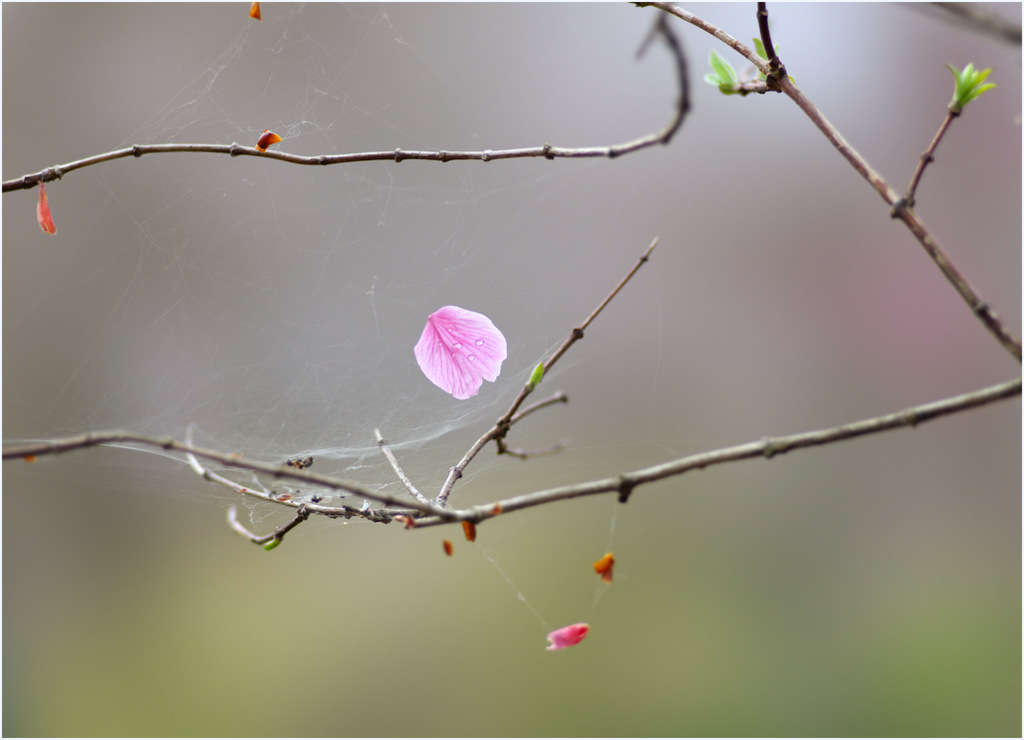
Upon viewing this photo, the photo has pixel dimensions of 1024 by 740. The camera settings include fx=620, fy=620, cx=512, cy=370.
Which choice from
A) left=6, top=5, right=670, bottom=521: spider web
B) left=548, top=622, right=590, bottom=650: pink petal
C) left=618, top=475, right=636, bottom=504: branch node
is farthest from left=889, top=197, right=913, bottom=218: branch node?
left=6, top=5, right=670, bottom=521: spider web

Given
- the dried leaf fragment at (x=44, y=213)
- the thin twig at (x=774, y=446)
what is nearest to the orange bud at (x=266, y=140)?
the dried leaf fragment at (x=44, y=213)

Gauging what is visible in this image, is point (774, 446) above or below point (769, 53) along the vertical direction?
below

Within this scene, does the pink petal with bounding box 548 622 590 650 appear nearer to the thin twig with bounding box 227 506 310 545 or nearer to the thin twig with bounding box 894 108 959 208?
the thin twig with bounding box 227 506 310 545

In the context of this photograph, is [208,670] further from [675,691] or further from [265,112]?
[265,112]

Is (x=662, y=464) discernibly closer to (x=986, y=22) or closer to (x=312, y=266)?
(x=986, y=22)

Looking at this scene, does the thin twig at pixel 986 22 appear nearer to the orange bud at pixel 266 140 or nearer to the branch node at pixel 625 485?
the branch node at pixel 625 485

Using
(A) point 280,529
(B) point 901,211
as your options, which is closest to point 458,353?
(A) point 280,529
